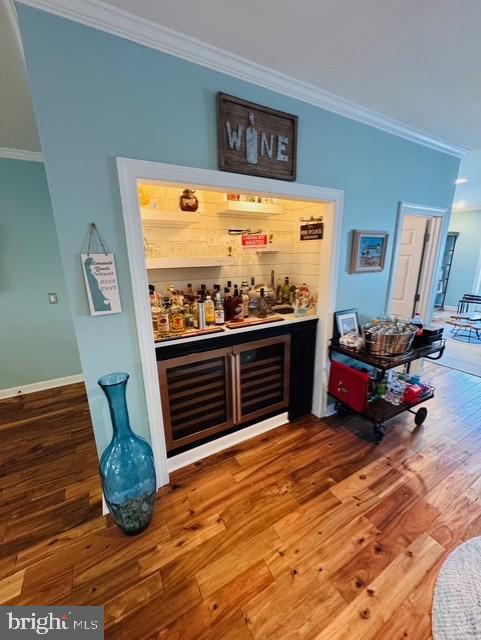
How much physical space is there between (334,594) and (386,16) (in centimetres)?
269

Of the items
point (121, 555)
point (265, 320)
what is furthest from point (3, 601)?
point (265, 320)

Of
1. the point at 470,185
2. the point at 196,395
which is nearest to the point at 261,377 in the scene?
the point at 196,395

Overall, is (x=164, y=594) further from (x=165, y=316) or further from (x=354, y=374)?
(x=354, y=374)

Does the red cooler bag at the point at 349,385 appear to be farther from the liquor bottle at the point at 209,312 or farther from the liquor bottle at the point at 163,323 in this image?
the liquor bottle at the point at 163,323

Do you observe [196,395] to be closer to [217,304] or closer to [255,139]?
[217,304]

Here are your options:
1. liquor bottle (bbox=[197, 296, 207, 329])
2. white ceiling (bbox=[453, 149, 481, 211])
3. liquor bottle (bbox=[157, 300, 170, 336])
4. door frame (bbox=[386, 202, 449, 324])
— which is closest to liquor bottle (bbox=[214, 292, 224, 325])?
liquor bottle (bbox=[197, 296, 207, 329])

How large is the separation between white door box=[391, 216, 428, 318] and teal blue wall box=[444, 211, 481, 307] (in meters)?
4.98

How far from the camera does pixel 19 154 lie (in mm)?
2592

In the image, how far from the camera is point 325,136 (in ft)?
6.13

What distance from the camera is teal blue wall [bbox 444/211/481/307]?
21.0 ft

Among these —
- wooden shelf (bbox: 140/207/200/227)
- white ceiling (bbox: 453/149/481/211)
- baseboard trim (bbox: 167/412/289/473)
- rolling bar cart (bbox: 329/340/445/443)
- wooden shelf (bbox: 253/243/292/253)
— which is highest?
white ceiling (bbox: 453/149/481/211)

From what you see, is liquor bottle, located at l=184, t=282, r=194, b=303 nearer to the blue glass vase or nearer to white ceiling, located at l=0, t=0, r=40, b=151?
the blue glass vase

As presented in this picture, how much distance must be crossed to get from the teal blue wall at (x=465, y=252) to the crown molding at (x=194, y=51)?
21.0 feet

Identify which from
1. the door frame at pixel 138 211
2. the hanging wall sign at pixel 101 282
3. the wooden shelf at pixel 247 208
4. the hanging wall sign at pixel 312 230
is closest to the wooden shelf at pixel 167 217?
the wooden shelf at pixel 247 208
